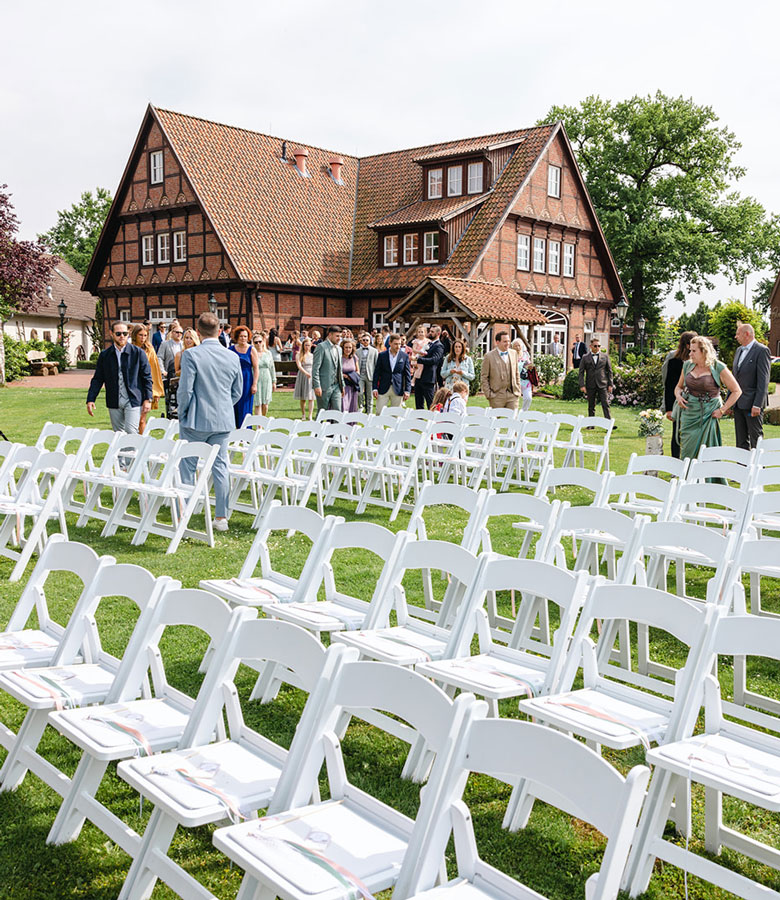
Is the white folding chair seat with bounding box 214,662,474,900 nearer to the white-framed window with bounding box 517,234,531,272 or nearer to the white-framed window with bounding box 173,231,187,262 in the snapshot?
the white-framed window with bounding box 517,234,531,272

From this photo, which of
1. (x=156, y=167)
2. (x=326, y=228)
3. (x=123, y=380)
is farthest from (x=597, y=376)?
(x=156, y=167)

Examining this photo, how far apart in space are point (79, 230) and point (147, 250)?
4112cm

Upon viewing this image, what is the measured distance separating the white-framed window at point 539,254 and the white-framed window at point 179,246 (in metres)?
13.2

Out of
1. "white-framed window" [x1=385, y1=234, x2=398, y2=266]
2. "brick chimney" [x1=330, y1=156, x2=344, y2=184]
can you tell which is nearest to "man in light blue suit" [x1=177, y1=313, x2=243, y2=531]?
"white-framed window" [x1=385, y1=234, x2=398, y2=266]

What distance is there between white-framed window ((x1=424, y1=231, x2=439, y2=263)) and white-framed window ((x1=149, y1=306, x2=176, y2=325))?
9.99 metres

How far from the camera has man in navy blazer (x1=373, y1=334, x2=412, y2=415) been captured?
15.5m

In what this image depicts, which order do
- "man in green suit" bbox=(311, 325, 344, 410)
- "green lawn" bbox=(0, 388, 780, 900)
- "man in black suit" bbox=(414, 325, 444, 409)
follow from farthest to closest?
"man in black suit" bbox=(414, 325, 444, 409) → "man in green suit" bbox=(311, 325, 344, 410) → "green lawn" bbox=(0, 388, 780, 900)

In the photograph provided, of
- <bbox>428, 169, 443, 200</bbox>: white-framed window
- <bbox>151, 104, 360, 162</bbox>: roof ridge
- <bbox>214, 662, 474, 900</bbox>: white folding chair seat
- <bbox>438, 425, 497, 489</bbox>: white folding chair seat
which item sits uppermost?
<bbox>151, 104, 360, 162</bbox>: roof ridge

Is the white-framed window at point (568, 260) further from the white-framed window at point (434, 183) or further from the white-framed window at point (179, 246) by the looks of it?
the white-framed window at point (179, 246)

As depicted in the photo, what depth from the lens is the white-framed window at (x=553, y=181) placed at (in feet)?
114

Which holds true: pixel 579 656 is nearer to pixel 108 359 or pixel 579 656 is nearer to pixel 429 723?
pixel 429 723

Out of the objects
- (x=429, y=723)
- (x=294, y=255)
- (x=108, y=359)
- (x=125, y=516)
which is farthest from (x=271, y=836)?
(x=294, y=255)

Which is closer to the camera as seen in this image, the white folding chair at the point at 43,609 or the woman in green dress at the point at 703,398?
the white folding chair at the point at 43,609

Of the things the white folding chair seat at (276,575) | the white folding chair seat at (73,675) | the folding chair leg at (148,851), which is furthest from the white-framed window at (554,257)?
the folding chair leg at (148,851)
